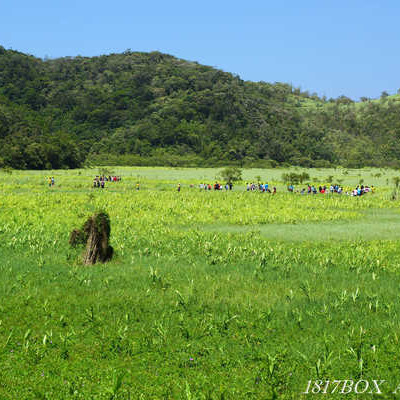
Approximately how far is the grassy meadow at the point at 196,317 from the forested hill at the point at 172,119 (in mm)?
95729

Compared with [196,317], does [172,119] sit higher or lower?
higher

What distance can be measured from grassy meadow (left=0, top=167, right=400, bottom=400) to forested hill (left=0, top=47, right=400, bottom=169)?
95729mm

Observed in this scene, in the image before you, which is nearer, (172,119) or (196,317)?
(196,317)

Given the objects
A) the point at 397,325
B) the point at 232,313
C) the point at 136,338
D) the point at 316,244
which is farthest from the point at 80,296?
the point at 316,244

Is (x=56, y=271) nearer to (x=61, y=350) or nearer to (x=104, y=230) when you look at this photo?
(x=104, y=230)

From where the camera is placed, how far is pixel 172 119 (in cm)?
15350

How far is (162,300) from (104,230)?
5395 millimetres

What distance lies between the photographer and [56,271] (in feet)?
46.2

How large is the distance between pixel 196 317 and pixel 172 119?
14651 cm

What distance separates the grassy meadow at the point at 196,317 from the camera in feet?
24.5

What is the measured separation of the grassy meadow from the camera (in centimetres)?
747

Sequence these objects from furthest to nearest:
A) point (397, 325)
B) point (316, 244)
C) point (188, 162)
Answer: point (188, 162), point (316, 244), point (397, 325)

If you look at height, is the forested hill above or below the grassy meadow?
above

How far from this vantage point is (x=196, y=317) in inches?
404
